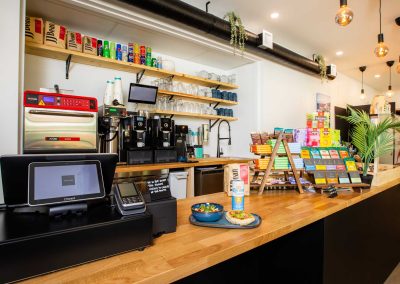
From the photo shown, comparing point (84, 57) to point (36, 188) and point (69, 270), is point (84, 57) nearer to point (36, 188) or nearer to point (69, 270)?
point (36, 188)

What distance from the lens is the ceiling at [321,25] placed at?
3207 millimetres

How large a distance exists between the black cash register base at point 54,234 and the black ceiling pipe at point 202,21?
2041mm

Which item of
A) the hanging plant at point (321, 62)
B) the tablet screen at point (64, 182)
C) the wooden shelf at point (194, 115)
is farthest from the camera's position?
the hanging plant at point (321, 62)

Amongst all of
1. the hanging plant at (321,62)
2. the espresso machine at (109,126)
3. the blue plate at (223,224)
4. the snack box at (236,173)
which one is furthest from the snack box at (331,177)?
the hanging plant at (321,62)

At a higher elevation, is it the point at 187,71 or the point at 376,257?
the point at 187,71

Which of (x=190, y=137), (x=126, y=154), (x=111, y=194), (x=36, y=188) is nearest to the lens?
(x=36, y=188)

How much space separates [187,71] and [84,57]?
170cm

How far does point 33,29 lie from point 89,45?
55 cm

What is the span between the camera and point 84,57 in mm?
2859

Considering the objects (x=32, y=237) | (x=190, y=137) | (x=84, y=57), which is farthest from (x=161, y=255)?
(x=190, y=137)

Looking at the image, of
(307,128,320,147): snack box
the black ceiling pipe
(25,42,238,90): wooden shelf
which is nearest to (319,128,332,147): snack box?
(307,128,320,147): snack box

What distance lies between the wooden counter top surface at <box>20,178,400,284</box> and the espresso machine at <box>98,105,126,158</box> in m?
1.49

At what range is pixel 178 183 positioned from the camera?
10.1 ft

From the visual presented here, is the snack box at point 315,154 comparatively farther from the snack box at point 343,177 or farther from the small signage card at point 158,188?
the small signage card at point 158,188
